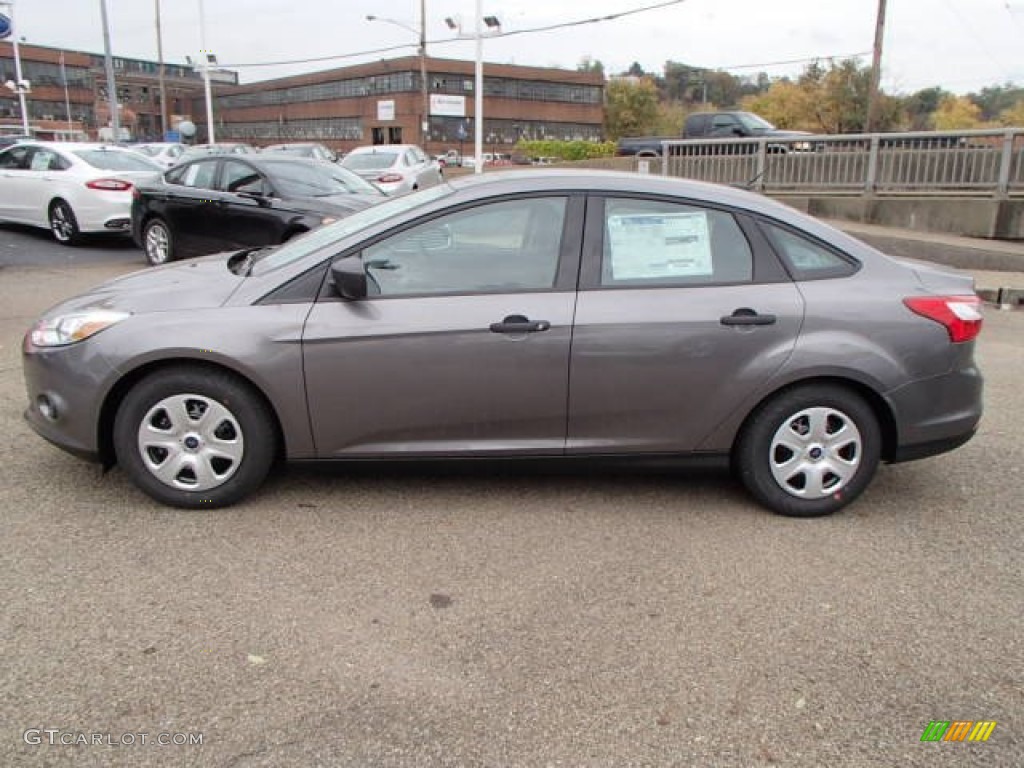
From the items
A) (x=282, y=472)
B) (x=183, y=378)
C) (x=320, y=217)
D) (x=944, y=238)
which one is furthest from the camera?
(x=944, y=238)

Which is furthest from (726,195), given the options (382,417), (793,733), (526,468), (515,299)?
(793,733)

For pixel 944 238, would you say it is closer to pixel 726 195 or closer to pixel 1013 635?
pixel 726 195

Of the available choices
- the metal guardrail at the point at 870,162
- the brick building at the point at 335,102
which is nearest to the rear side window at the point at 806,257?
the metal guardrail at the point at 870,162

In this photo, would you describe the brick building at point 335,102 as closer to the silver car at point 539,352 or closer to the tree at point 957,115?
the tree at point 957,115

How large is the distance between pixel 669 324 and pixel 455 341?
3.15 ft

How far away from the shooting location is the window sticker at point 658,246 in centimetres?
398

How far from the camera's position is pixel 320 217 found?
9.66 meters

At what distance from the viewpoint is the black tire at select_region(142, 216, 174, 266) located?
1096 cm

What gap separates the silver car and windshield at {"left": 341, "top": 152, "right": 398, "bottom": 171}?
50.8 ft

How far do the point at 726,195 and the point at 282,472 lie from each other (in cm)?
263

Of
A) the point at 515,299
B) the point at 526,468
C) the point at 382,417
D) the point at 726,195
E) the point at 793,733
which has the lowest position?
the point at 793,733

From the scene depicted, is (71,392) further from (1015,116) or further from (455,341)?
A: (1015,116)

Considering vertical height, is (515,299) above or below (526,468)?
above

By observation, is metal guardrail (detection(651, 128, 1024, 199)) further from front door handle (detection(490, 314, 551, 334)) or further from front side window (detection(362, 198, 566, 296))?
front door handle (detection(490, 314, 551, 334))
